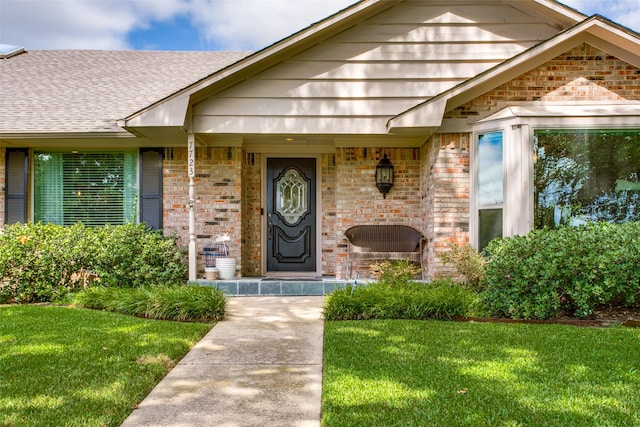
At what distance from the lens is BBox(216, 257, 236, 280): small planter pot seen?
7.60 metres

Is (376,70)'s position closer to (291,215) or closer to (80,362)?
(291,215)

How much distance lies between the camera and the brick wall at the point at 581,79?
22.3 feet

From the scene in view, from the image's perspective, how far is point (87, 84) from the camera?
9398 mm

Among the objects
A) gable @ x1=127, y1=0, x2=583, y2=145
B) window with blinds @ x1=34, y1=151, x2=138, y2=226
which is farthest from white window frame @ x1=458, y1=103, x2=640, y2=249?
window with blinds @ x1=34, y1=151, x2=138, y2=226

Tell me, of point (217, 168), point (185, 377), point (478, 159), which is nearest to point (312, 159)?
point (217, 168)

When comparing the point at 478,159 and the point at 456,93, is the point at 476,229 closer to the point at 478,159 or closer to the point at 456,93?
the point at 478,159

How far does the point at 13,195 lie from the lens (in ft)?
27.2

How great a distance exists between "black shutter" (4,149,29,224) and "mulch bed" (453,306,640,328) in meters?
7.06

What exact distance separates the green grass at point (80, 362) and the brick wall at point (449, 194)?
3571mm

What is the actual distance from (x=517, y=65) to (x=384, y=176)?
2.60 m

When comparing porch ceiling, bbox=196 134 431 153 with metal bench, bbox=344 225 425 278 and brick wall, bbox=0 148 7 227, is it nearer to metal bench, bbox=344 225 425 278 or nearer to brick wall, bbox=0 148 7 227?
metal bench, bbox=344 225 425 278

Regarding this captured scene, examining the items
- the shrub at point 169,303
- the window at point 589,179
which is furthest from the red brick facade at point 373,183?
the shrub at point 169,303

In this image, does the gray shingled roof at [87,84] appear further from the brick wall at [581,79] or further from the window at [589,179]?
the window at [589,179]

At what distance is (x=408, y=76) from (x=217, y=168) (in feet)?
10.9
